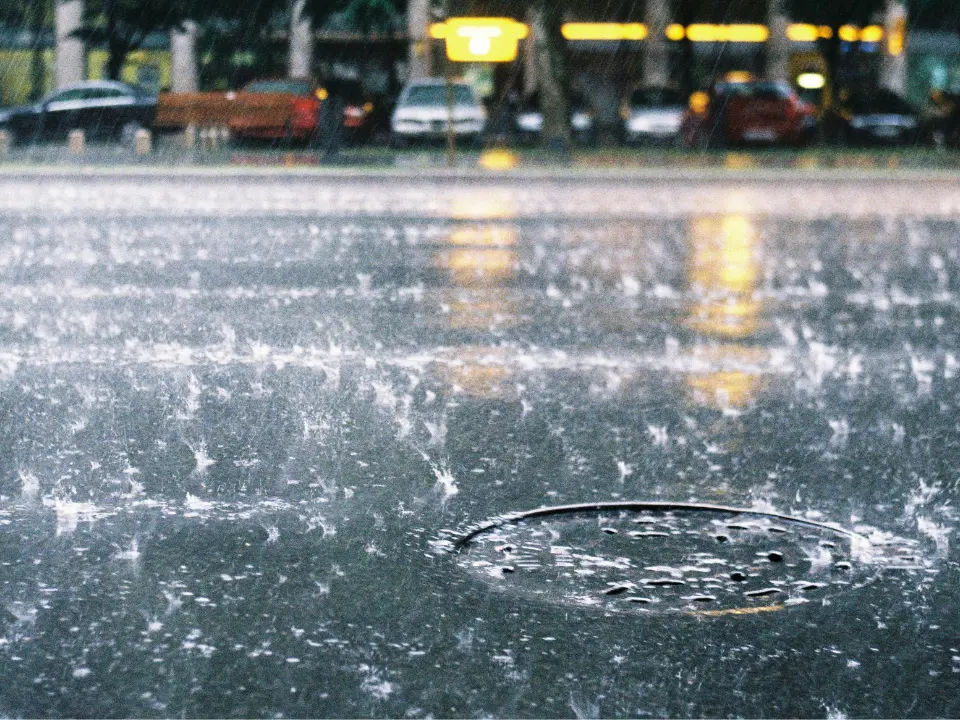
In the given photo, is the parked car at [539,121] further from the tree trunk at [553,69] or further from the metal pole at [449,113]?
the metal pole at [449,113]

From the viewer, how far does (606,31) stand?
5478 centimetres

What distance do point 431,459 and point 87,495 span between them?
129cm

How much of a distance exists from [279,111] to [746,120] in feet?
32.7

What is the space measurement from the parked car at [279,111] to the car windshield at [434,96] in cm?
200

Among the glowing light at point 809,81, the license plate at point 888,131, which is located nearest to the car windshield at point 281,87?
the license plate at point 888,131

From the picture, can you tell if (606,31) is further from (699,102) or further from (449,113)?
(449,113)

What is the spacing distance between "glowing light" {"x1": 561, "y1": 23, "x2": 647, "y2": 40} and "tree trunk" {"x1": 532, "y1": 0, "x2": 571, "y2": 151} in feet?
59.8

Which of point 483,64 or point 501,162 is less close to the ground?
point 501,162

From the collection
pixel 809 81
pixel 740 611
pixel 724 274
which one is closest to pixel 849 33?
pixel 809 81

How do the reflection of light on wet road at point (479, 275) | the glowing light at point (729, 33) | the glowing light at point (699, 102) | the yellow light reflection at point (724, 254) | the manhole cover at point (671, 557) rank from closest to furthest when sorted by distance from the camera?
1. the manhole cover at point (671, 557)
2. the reflection of light on wet road at point (479, 275)
3. the yellow light reflection at point (724, 254)
4. the glowing light at point (699, 102)
5. the glowing light at point (729, 33)

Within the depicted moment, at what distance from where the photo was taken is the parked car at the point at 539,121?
4088cm

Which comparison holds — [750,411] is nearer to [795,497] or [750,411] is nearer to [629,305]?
[795,497]

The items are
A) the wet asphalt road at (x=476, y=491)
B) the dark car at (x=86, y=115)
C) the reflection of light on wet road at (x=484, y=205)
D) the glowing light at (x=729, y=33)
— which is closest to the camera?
the wet asphalt road at (x=476, y=491)

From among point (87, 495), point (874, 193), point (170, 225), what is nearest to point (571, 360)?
point (87, 495)
